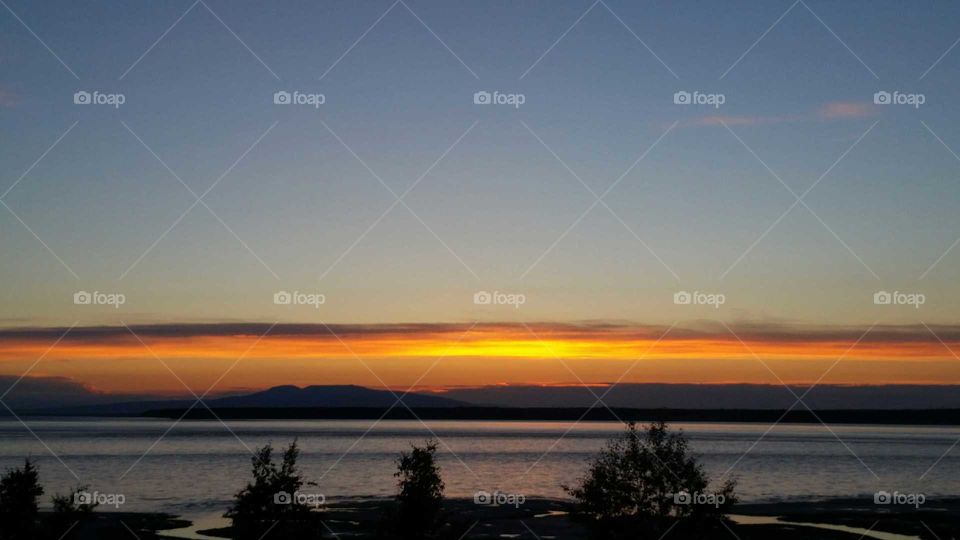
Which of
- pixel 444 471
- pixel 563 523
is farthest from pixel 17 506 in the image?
pixel 444 471

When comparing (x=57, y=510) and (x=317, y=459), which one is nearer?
(x=57, y=510)

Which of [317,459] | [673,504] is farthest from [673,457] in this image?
[317,459]

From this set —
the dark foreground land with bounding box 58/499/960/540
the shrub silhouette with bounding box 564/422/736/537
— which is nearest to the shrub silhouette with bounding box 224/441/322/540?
the shrub silhouette with bounding box 564/422/736/537

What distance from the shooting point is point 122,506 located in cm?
8944

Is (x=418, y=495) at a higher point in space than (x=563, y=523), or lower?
lower

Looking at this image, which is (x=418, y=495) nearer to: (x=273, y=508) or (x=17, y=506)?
(x=273, y=508)

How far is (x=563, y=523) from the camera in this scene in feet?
233

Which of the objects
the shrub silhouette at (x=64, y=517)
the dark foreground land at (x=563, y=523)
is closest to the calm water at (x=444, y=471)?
the dark foreground land at (x=563, y=523)

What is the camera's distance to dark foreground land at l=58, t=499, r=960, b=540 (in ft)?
214

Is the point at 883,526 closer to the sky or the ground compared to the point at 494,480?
closer to the ground

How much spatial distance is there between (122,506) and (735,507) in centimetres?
5547

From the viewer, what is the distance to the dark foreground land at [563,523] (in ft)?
214

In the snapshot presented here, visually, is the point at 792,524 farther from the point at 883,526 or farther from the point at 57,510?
the point at 57,510

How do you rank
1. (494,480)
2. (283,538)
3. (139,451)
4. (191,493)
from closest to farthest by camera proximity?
(283,538), (191,493), (494,480), (139,451)
